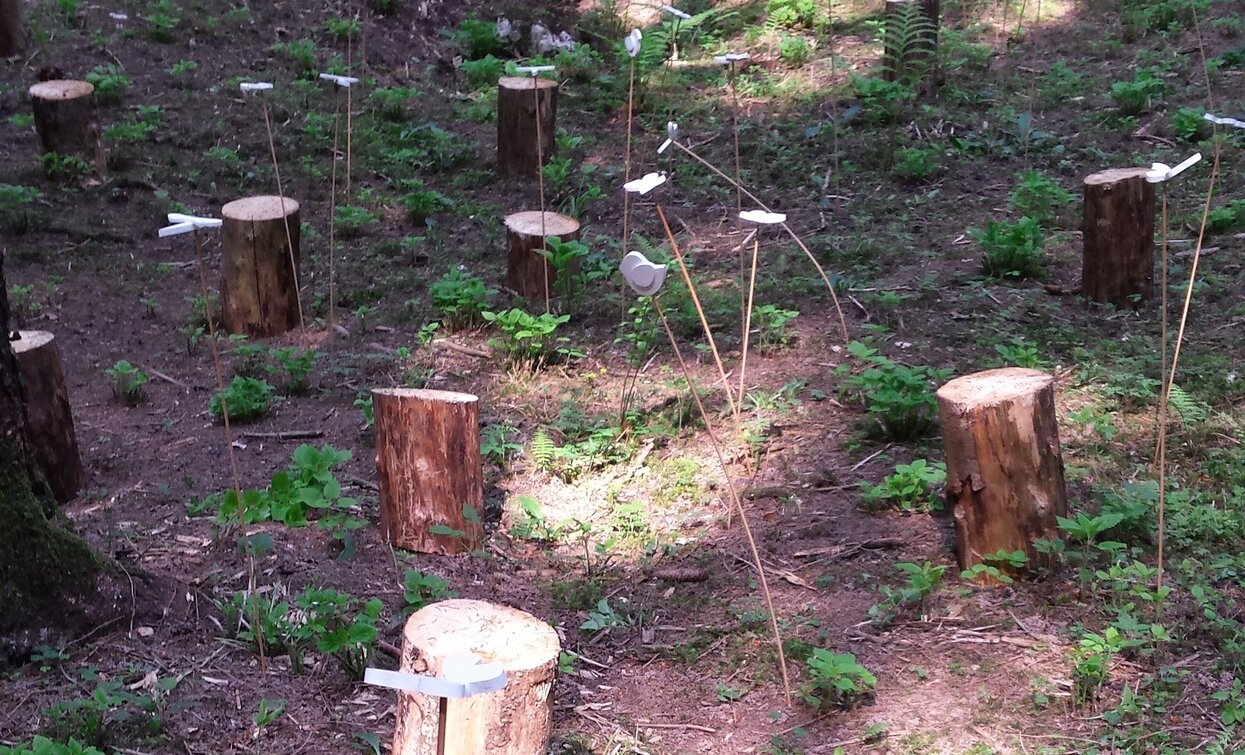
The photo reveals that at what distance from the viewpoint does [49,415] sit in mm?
4320

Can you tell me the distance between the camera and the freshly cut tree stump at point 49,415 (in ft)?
14.0

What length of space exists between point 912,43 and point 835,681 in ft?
21.1

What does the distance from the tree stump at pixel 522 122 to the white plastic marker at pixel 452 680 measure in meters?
6.39

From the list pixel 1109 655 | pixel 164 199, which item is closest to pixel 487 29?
pixel 164 199

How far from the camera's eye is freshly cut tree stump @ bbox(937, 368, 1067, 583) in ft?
11.7

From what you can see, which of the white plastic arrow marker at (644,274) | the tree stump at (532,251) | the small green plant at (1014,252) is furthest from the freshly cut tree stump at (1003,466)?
the tree stump at (532,251)

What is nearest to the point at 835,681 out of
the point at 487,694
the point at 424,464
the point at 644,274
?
the point at 487,694

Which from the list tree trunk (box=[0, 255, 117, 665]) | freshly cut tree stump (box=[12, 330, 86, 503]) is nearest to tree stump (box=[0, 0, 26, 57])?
freshly cut tree stump (box=[12, 330, 86, 503])

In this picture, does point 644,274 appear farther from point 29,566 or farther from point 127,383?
point 127,383

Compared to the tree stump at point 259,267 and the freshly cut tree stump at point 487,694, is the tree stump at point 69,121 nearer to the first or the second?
the tree stump at point 259,267

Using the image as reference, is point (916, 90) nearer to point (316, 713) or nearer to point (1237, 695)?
point (1237, 695)

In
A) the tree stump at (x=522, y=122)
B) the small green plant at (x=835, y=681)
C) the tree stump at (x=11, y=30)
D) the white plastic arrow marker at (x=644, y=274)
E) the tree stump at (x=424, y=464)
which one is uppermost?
the tree stump at (x=11, y=30)

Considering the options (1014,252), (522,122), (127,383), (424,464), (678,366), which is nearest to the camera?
(424,464)

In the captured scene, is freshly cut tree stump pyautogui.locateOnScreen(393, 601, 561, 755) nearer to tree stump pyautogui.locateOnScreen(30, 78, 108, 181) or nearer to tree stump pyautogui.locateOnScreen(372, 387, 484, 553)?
tree stump pyautogui.locateOnScreen(372, 387, 484, 553)
